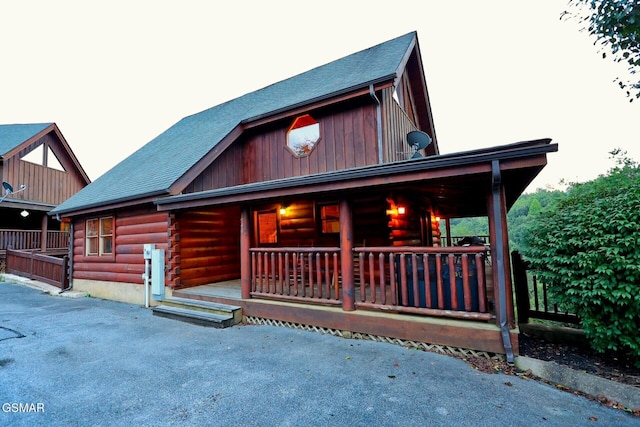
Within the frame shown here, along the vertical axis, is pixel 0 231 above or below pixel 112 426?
above

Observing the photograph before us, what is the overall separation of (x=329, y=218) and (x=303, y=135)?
2476 millimetres

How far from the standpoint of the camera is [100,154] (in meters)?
39.3

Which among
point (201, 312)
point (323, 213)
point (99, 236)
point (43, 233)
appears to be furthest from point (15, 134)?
point (323, 213)

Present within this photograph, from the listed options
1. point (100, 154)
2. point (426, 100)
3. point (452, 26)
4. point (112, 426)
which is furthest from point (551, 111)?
point (100, 154)

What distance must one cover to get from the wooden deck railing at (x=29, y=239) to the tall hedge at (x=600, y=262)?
764 inches

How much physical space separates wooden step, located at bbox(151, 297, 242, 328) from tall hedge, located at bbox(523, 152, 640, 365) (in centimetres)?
485

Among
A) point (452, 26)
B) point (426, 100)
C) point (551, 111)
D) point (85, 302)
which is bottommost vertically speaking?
point (85, 302)

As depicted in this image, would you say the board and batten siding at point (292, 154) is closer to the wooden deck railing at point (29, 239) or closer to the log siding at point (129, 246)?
the log siding at point (129, 246)

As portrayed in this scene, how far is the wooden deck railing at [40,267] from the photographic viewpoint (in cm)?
969

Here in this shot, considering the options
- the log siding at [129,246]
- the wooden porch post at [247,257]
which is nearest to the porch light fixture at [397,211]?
the wooden porch post at [247,257]

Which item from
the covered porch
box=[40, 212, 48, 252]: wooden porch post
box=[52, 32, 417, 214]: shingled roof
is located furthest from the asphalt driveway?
box=[40, 212, 48, 252]: wooden porch post

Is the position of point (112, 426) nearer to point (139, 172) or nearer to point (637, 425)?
point (637, 425)

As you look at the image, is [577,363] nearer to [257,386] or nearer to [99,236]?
[257,386]

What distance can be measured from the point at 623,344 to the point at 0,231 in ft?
65.9
